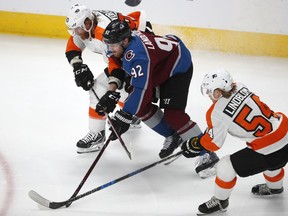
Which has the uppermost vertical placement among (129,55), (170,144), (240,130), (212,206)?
(129,55)

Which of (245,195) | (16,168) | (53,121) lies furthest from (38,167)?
(245,195)

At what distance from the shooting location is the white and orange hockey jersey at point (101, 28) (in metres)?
3.52

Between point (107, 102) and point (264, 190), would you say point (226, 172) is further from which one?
point (107, 102)

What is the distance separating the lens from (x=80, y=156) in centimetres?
365

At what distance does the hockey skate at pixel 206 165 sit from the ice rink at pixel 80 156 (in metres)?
0.04

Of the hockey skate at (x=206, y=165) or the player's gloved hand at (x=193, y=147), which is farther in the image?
the hockey skate at (x=206, y=165)

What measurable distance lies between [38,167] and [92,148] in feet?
1.38

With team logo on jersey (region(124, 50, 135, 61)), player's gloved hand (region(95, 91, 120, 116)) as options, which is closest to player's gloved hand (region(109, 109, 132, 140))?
player's gloved hand (region(95, 91, 120, 116))

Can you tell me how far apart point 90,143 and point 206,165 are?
0.80 metres

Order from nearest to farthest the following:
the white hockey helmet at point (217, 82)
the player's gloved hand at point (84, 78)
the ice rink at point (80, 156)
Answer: the white hockey helmet at point (217, 82) < the ice rink at point (80, 156) < the player's gloved hand at point (84, 78)

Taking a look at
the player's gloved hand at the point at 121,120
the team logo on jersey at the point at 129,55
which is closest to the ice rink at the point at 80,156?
the player's gloved hand at the point at 121,120

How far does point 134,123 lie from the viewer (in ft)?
13.5

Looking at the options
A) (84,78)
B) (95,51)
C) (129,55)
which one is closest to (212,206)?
(129,55)

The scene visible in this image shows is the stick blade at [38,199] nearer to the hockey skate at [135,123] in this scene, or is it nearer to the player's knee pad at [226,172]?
the player's knee pad at [226,172]
